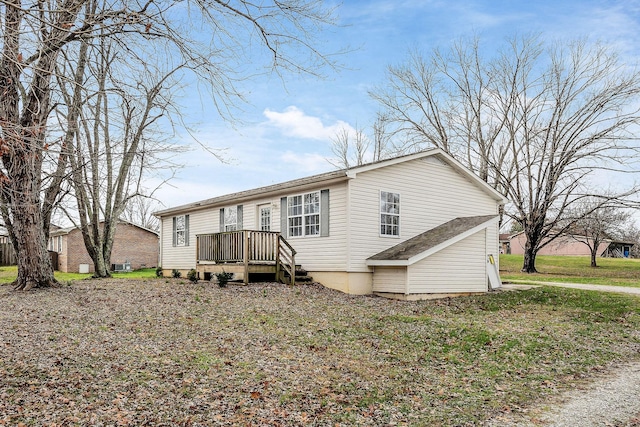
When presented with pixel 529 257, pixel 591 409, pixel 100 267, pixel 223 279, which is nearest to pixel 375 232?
pixel 223 279

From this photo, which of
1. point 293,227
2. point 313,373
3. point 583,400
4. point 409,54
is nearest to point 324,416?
point 313,373

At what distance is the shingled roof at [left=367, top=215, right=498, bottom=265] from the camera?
46.1 feet

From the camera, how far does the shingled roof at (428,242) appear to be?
46.1ft

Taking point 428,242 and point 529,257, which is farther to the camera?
point 529,257

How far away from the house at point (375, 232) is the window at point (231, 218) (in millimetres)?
950

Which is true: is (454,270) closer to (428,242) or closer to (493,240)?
(428,242)

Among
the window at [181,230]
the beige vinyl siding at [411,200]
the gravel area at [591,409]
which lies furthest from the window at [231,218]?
the gravel area at [591,409]

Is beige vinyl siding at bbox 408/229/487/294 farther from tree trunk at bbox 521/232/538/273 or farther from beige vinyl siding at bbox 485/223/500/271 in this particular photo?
tree trunk at bbox 521/232/538/273

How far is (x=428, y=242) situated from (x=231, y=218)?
828 centimetres

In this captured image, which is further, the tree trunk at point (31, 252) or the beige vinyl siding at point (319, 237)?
the beige vinyl siding at point (319, 237)

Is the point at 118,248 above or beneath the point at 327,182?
beneath

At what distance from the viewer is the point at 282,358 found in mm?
7305

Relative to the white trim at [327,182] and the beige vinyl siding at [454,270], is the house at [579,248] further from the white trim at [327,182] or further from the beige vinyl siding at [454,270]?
the beige vinyl siding at [454,270]

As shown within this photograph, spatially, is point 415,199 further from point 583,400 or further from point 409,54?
point 409,54
